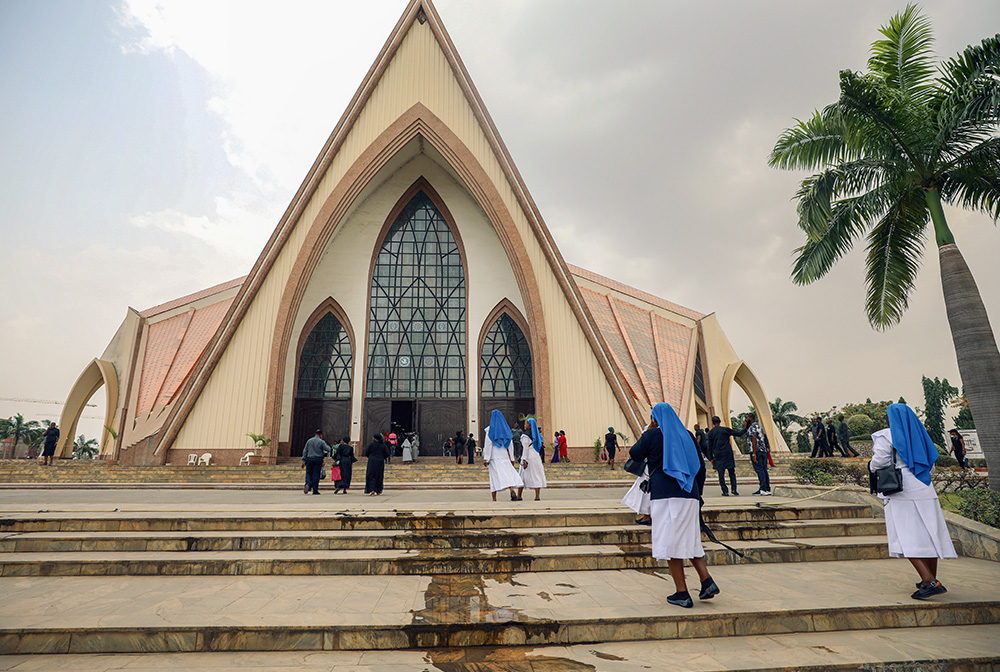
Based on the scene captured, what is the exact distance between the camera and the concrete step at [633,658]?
291 cm

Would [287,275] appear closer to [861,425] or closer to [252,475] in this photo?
[252,475]

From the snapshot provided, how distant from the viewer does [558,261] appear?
1747 centimetres

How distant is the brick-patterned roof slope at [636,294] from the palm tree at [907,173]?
43.2 ft

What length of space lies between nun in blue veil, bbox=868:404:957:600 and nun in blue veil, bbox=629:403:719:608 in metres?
1.69

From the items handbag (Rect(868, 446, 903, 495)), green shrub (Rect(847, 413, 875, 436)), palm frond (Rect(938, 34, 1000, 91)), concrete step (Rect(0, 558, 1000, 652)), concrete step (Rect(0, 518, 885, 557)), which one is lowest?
concrete step (Rect(0, 558, 1000, 652))

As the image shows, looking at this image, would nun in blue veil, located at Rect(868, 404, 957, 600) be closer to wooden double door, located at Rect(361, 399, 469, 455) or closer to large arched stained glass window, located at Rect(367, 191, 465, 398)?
wooden double door, located at Rect(361, 399, 469, 455)

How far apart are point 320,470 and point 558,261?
34.7 ft

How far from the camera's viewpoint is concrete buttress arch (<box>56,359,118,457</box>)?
21.9 metres

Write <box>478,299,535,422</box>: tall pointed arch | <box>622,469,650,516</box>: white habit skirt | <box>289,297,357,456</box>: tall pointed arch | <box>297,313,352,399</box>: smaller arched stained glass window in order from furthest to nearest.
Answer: <box>478,299,535,422</box>: tall pointed arch → <box>297,313,352,399</box>: smaller arched stained glass window → <box>289,297,357,456</box>: tall pointed arch → <box>622,469,650,516</box>: white habit skirt

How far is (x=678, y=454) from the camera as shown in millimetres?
3793

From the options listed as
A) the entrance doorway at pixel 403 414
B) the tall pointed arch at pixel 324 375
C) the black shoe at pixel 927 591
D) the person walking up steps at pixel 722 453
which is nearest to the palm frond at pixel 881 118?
the person walking up steps at pixel 722 453

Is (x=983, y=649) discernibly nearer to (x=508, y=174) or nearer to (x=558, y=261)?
(x=558, y=261)

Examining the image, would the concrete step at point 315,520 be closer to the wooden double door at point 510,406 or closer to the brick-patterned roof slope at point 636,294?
the wooden double door at point 510,406

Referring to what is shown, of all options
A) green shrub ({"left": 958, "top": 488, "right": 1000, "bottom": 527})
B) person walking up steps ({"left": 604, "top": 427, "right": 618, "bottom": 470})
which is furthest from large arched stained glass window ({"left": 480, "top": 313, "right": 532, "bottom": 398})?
green shrub ({"left": 958, "top": 488, "right": 1000, "bottom": 527})
